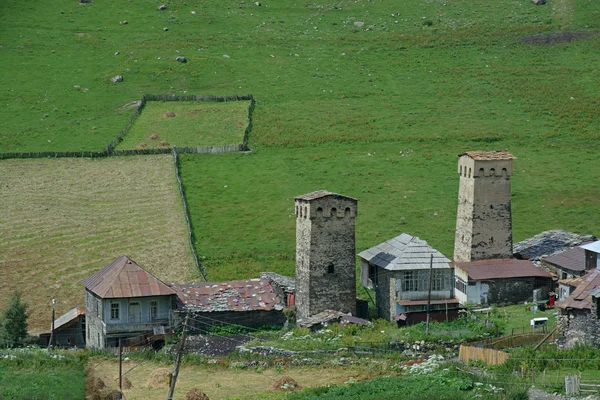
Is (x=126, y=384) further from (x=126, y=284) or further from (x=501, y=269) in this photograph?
(x=501, y=269)

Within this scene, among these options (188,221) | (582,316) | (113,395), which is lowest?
(113,395)

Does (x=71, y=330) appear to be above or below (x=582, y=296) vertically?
below

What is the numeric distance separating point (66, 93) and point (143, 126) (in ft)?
51.3

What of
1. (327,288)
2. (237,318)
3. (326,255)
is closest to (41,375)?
(237,318)

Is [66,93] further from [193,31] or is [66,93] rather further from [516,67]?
[516,67]

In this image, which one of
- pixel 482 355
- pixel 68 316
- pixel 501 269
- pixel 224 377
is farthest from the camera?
pixel 501 269

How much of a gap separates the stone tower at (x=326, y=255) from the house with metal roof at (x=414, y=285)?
1965mm

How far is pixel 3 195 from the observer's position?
95.0 meters

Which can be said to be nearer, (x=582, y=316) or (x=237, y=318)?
(x=582, y=316)

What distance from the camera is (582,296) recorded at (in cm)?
6150

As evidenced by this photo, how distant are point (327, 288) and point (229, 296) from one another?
5.54m

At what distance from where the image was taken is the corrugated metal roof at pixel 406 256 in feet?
233

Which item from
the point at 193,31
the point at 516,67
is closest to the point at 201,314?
the point at 516,67

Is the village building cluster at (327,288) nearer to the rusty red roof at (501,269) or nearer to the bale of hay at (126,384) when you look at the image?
the rusty red roof at (501,269)
